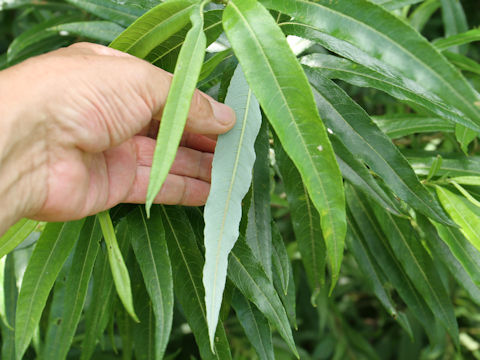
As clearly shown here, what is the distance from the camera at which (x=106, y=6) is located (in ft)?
2.56

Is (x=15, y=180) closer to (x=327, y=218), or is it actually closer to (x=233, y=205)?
(x=233, y=205)

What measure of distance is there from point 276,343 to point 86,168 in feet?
3.43

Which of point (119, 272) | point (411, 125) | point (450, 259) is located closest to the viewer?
point (119, 272)

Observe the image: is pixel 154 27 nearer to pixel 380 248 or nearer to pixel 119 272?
pixel 119 272

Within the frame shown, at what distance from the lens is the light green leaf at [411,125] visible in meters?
0.86

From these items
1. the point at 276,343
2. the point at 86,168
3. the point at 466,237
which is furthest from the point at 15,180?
the point at 276,343

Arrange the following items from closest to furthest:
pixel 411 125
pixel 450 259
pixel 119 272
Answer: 1. pixel 119 272
2. pixel 450 259
3. pixel 411 125

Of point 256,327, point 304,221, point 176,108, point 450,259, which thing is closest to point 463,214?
point 450,259

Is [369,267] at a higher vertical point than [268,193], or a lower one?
lower

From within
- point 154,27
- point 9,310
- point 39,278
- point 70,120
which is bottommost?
point 9,310

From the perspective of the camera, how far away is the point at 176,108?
44 cm

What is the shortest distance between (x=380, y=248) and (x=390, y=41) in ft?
1.77

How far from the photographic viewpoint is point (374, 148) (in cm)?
62

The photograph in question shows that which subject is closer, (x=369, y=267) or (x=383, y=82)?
(x=383, y=82)
